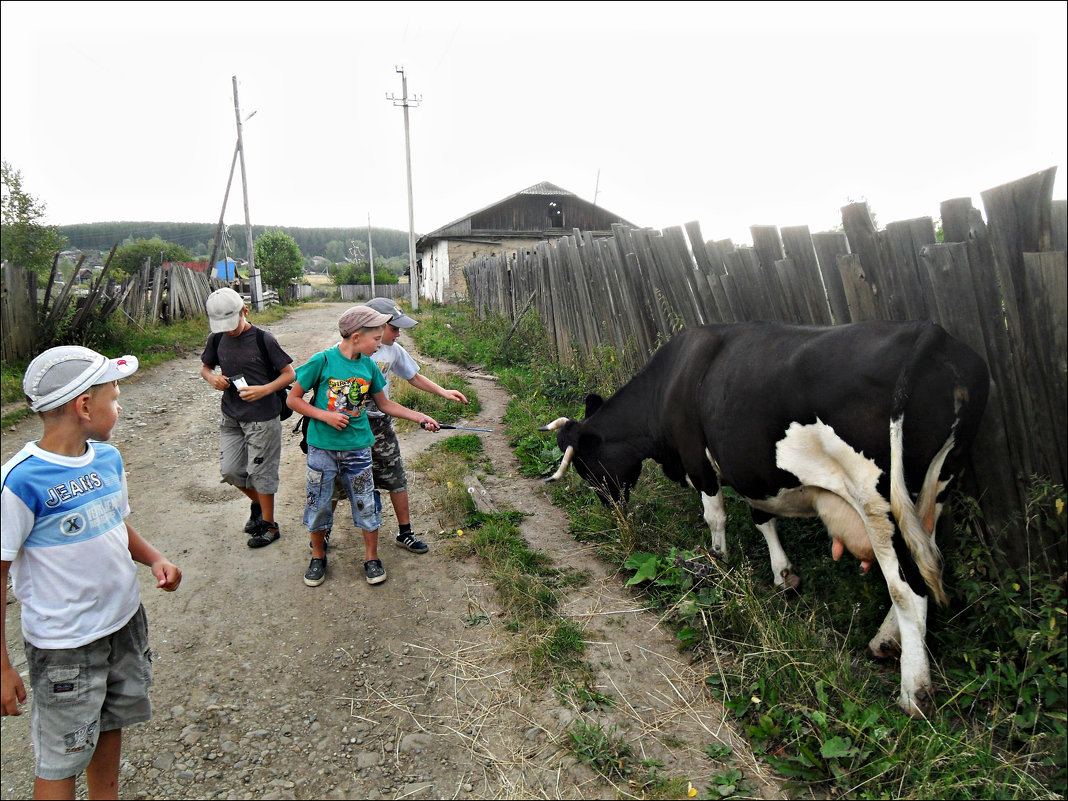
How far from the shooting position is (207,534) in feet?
16.3

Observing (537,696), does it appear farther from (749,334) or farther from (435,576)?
(749,334)

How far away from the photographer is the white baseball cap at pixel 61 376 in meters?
2.11

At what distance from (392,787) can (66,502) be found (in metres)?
1.59

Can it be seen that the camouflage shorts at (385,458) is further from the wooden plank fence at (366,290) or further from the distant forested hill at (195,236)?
the distant forested hill at (195,236)

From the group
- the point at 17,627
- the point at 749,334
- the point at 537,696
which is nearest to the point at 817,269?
the point at 749,334

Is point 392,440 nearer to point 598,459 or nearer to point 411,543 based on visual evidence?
point 411,543

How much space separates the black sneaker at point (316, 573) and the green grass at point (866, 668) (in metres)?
1.31

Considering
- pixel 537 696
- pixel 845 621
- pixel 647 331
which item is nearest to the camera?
pixel 537 696

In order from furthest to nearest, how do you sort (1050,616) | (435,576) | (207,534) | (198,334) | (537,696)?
(198,334) → (207,534) → (435,576) → (537,696) → (1050,616)

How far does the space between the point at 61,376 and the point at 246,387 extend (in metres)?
2.41

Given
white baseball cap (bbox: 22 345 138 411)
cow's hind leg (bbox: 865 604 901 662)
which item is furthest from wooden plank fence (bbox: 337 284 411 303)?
cow's hind leg (bbox: 865 604 901 662)

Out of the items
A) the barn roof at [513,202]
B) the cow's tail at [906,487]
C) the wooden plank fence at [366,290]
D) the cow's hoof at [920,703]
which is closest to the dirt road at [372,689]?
the cow's hoof at [920,703]

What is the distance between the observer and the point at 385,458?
452 centimetres

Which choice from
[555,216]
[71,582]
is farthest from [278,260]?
[71,582]
